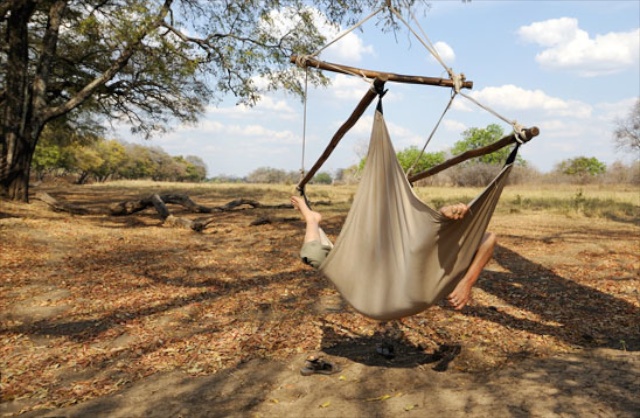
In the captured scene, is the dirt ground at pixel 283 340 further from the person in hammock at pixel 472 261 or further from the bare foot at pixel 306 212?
the bare foot at pixel 306 212

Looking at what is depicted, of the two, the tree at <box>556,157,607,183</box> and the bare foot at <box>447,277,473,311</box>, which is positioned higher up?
the tree at <box>556,157,607,183</box>

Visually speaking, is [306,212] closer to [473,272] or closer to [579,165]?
[473,272]

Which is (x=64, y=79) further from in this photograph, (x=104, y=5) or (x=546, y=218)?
(x=546, y=218)

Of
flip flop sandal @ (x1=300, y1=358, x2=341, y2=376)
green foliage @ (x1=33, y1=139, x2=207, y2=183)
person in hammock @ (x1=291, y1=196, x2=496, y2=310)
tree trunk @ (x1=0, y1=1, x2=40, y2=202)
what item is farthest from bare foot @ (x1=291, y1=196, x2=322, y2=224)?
green foliage @ (x1=33, y1=139, x2=207, y2=183)

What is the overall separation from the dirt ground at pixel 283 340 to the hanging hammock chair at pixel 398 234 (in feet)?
2.64

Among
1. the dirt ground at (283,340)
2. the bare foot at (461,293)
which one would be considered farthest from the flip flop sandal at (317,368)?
the bare foot at (461,293)

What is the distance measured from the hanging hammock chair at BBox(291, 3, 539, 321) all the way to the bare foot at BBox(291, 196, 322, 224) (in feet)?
2.48

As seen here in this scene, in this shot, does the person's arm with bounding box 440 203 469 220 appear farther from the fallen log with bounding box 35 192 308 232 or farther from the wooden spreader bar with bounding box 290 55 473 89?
the fallen log with bounding box 35 192 308 232

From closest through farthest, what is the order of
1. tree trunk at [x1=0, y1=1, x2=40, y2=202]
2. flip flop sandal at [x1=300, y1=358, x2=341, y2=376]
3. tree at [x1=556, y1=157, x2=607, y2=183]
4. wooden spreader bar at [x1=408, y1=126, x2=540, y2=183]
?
1. wooden spreader bar at [x1=408, y1=126, x2=540, y2=183]
2. flip flop sandal at [x1=300, y1=358, x2=341, y2=376]
3. tree trunk at [x1=0, y1=1, x2=40, y2=202]
4. tree at [x1=556, y1=157, x2=607, y2=183]

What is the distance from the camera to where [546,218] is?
548 inches

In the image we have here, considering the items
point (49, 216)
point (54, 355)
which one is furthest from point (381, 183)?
point (49, 216)

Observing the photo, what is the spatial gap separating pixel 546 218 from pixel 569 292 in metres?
8.49

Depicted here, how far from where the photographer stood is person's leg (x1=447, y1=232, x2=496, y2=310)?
11.6 feet

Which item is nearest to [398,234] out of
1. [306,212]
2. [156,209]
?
[306,212]
